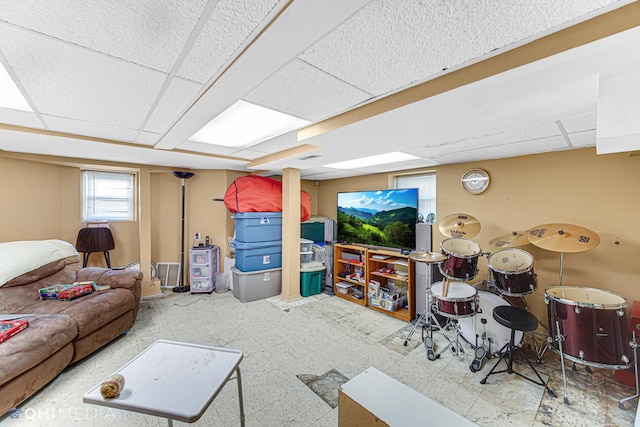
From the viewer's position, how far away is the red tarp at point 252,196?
3.95 meters

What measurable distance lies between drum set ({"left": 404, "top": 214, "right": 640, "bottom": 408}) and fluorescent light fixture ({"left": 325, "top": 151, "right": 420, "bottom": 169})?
3.17ft

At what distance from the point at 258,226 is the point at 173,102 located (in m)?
2.53

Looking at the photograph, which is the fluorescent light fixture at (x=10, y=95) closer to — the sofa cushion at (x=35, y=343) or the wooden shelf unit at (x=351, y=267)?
the sofa cushion at (x=35, y=343)

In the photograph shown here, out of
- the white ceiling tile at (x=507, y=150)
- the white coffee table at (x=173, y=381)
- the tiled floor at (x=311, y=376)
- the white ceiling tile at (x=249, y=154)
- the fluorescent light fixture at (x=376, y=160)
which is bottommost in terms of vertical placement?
the tiled floor at (x=311, y=376)

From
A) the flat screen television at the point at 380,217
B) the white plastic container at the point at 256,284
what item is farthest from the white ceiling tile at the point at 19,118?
the flat screen television at the point at 380,217

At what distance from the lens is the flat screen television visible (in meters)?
3.37

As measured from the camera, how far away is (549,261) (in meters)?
2.65

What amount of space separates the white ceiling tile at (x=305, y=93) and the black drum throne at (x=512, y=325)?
2263mm

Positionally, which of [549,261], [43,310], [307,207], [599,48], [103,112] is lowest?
[43,310]

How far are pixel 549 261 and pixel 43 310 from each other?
17.4ft

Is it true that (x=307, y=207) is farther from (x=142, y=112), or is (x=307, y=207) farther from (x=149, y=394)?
(x=149, y=394)

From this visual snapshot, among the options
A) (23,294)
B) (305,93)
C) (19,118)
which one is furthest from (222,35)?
(23,294)

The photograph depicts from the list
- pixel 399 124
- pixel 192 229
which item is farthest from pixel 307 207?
pixel 399 124

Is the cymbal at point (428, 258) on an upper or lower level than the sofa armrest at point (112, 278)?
upper
